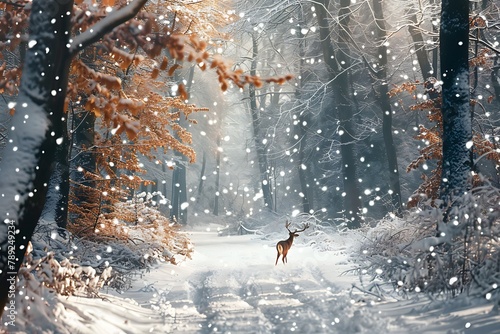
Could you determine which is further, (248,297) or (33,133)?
(248,297)

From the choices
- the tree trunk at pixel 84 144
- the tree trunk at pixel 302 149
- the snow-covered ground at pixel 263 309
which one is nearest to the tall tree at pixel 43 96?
the snow-covered ground at pixel 263 309

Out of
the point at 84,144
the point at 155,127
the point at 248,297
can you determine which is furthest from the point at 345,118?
the point at 248,297

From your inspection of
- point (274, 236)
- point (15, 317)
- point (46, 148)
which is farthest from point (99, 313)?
point (274, 236)

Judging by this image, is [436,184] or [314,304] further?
[436,184]

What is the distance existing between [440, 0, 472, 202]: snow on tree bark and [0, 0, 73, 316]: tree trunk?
6656 millimetres

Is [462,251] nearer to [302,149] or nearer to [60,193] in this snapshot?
[60,193]

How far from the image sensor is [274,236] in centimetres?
2447

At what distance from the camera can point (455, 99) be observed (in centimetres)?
917

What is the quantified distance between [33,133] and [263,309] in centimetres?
435

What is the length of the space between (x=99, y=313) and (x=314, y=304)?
124 inches

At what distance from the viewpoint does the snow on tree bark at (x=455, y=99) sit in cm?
897

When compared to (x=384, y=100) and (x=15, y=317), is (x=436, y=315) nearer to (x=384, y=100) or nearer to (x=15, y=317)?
(x=15, y=317)

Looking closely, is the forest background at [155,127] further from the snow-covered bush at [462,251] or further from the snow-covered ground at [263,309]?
the snow-covered ground at [263,309]

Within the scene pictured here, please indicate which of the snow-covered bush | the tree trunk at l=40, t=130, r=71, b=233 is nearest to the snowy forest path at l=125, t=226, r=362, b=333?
the snow-covered bush
